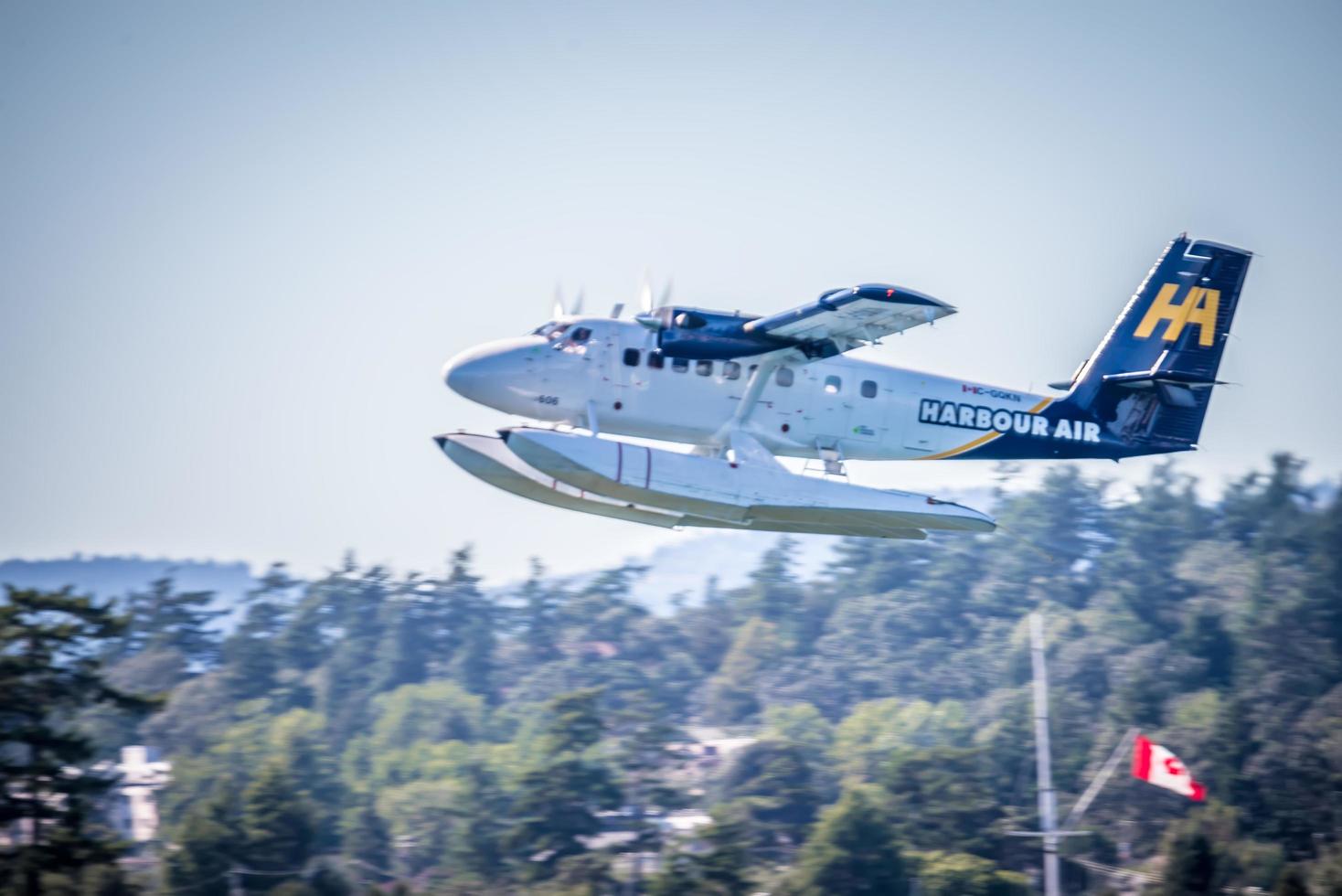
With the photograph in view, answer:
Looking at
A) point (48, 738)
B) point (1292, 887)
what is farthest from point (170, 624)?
point (1292, 887)

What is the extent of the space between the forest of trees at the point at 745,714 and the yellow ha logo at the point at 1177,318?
25.2 m

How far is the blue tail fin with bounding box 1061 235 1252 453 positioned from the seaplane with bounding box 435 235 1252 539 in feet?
0.13

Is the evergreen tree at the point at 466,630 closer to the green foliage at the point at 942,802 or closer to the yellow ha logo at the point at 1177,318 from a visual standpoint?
the green foliage at the point at 942,802

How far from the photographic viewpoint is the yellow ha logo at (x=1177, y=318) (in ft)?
73.9

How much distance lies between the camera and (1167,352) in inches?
883

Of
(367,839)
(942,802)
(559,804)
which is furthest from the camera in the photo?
(367,839)

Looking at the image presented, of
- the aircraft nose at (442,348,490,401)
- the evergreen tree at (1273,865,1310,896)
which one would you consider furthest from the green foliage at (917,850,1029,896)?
the aircraft nose at (442,348,490,401)

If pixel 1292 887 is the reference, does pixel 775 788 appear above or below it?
below

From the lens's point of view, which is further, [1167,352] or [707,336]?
[1167,352]

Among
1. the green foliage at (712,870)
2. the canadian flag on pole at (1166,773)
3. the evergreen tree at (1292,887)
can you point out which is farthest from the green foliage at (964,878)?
the canadian flag on pole at (1166,773)

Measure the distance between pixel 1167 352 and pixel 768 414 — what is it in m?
6.83

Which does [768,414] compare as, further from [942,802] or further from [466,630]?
[466,630]

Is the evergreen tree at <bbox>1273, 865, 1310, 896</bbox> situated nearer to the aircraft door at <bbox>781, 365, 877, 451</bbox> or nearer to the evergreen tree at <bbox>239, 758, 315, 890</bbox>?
the aircraft door at <bbox>781, 365, 877, 451</bbox>

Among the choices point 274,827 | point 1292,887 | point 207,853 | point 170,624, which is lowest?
point 170,624
